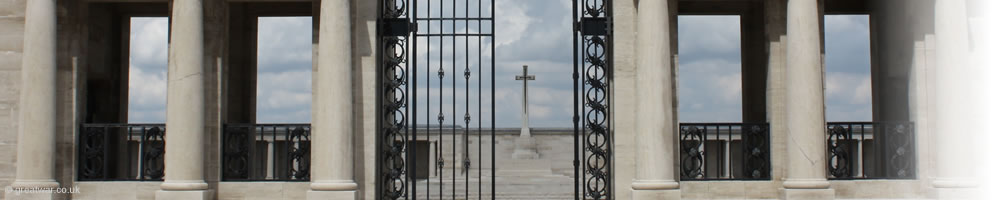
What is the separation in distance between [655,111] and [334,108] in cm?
707

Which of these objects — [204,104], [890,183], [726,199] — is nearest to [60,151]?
[204,104]

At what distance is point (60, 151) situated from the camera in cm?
2152

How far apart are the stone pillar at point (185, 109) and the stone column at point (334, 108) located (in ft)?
8.77

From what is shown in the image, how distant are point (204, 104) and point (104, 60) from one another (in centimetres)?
669

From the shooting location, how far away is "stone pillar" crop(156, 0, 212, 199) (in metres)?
20.0

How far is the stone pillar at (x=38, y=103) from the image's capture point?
67.2ft

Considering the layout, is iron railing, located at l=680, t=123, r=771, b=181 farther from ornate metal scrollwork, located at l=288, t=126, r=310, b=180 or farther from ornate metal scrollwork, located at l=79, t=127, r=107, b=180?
ornate metal scrollwork, located at l=79, t=127, r=107, b=180

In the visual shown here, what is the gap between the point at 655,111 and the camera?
65.3 ft

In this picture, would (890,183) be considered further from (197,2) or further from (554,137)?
(554,137)

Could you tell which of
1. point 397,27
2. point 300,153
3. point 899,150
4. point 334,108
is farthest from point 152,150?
point 899,150

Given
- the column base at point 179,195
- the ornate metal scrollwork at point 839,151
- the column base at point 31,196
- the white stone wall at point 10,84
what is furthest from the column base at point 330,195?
the ornate metal scrollwork at point 839,151

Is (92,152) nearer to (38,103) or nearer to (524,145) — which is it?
(38,103)

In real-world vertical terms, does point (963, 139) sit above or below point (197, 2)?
below

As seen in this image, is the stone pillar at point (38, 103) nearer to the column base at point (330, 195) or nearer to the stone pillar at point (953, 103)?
the column base at point (330, 195)
